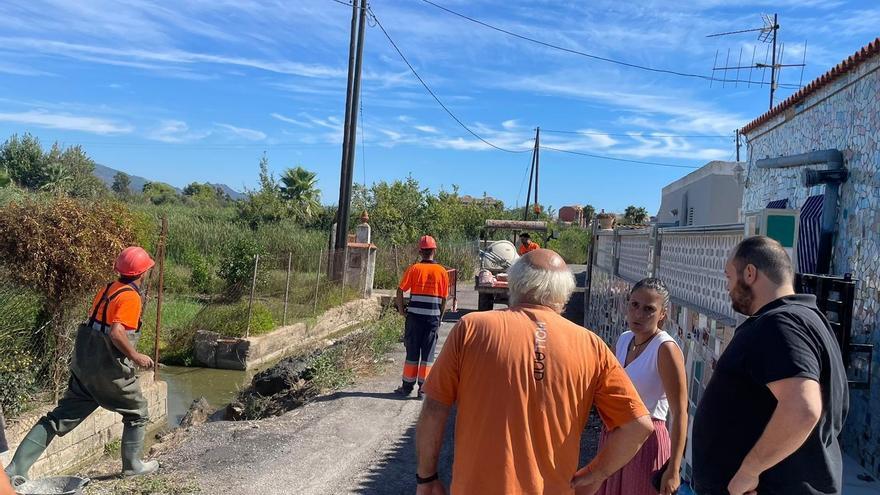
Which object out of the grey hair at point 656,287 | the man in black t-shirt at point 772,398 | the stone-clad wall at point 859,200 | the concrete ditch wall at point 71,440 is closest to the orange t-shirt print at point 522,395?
the man in black t-shirt at point 772,398

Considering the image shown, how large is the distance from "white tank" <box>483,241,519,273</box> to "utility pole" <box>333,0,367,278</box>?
3.86m

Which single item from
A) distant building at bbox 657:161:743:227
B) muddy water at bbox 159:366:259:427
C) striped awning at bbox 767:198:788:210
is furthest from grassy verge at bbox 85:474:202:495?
distant building at bbox 657:161:743:227

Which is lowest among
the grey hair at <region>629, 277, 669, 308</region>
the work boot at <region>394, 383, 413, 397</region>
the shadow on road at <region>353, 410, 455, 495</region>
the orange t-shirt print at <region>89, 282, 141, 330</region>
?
the shadow on road at <region>353, 410, 455, 495</region>

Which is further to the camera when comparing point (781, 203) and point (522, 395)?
point (781, 203)

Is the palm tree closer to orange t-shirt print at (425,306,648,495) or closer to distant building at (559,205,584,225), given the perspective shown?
distant building at (559,205,584,225)

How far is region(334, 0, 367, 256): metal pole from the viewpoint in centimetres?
1755

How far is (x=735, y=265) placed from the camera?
2.61 metres

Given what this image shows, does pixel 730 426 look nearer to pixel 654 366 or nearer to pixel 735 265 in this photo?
pixel 735 265

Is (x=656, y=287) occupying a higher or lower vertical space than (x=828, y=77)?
lower

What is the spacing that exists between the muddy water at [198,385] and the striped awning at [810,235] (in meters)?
6.87

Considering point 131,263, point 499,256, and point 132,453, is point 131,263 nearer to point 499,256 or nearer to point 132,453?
point 132,453

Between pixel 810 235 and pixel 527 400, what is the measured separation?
602 cm

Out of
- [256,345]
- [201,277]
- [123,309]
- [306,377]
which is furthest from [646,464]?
[201,277]

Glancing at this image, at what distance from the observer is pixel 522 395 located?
238 centimetres
